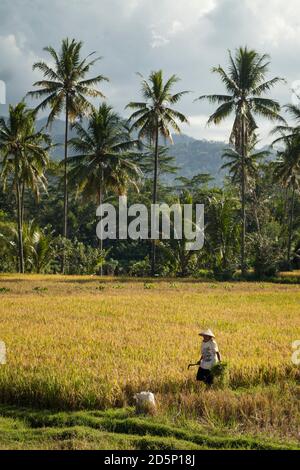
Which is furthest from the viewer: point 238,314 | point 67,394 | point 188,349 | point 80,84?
point 80,84

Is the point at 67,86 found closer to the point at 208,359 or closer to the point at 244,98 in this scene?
→ the point at 244,98

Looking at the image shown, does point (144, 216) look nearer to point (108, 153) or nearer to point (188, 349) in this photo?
point (108, 153)

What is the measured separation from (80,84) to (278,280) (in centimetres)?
1696

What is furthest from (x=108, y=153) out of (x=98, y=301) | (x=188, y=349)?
(x=188, y=349)

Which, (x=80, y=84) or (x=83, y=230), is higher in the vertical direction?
(x=80, y=84)

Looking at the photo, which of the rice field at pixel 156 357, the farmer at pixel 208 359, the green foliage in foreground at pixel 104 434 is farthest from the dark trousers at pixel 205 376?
the green foliage in foreground at pixel 104 434

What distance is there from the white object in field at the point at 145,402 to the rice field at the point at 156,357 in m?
0.19

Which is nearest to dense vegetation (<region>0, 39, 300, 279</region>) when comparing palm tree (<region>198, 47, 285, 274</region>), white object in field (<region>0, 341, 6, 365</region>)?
palm tree (<region>198, 47, 285, 274</region>)

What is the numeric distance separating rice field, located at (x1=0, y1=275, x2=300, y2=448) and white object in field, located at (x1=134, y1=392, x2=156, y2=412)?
19 cm

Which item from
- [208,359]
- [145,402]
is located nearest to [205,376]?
[208,359]

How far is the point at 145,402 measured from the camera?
743 centimetres

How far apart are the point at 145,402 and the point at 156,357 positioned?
2.57 metres

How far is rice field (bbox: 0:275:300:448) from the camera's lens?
759 cm

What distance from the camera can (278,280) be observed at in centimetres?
3114
